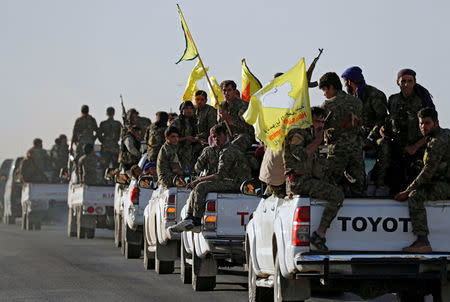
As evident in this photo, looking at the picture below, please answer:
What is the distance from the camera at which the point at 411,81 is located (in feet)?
44.8

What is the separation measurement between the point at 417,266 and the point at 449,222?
0.71 meters

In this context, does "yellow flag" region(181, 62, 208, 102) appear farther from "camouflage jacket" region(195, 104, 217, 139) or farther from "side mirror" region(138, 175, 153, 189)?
"side mirror" region(138, 175, 153, 189)

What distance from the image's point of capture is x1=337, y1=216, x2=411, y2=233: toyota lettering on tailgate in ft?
36.7

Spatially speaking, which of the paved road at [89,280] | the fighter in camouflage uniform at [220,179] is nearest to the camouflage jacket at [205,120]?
the paved road at [89,280]

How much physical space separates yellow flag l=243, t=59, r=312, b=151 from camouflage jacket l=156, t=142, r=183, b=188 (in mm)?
5572

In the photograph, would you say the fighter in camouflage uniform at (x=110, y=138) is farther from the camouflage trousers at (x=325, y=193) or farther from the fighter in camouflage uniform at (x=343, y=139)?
the camouflage trousers at (x=325, y=193)

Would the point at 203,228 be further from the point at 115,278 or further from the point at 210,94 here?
the point at 210,94

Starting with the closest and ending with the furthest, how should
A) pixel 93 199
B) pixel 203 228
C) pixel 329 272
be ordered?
pixel 329 272 < pixel 203 228 < pixel 93 199

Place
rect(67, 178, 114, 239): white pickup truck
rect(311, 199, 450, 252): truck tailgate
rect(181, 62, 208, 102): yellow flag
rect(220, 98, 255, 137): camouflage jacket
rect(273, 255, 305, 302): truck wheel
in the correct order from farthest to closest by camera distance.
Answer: rect(67, 178, 114, 239): white pickup truck, rect(181, 62, 208, 102): yellow flag, rect(220, 98, 255, 137): camouflage jacket, rect(273, 255, 305, 302): truck wheel, rect(311, 199, 450, 252): truck tailgate

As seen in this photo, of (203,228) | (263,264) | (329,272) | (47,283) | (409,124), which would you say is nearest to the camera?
(329,272)

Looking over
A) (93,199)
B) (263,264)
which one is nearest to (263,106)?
(263,264)

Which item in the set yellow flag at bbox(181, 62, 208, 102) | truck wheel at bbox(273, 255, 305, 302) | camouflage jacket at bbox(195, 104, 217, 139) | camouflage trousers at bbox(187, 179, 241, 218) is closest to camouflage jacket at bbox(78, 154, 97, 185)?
yellow flag at bbox(181, 62, 208, 102)

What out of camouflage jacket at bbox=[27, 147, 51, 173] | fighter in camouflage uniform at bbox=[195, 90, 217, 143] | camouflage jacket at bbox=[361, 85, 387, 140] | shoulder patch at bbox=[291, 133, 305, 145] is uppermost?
camouflage jacket at bbox=[27, 147, 51, 173]

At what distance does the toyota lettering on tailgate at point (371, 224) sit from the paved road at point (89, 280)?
12.0 feet
